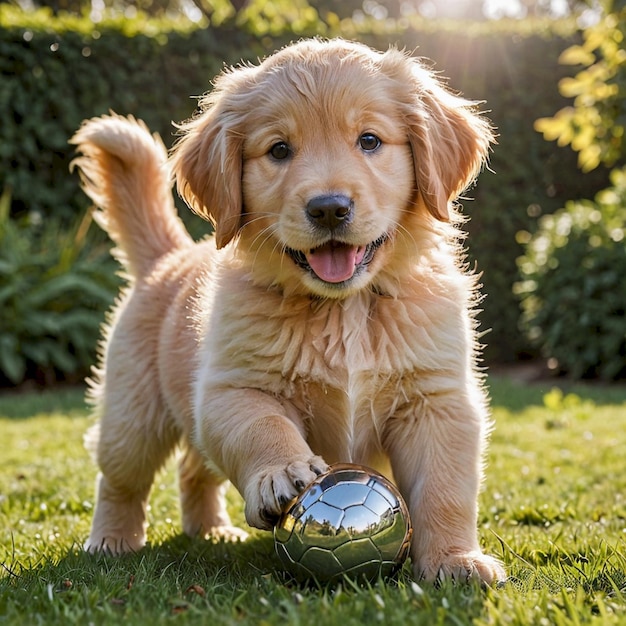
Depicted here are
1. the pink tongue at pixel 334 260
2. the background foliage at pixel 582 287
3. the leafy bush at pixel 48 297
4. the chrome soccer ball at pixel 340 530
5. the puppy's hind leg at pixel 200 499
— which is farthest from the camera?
the background foliage at pixel 582 287

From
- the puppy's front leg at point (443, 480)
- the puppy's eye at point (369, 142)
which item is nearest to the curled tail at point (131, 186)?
the puppy's eye at point (369, 142)

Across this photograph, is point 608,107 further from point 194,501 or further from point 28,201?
point 28,201

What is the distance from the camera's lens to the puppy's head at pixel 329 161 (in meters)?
3.10

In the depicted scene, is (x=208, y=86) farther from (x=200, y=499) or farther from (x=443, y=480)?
(x=443, y=480)

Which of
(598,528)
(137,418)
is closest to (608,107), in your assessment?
(598,528)

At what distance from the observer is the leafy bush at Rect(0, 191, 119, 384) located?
9320 mm

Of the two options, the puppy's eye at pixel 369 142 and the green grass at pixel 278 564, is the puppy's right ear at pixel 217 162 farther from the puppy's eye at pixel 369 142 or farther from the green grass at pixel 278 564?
the green grass at pixel 278 564

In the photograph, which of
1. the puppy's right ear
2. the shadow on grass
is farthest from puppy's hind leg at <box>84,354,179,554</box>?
the shadow on grass

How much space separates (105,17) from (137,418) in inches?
297

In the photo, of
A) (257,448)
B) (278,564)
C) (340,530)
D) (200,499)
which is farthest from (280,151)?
(200,499)

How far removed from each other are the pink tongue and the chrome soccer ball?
0.69 m

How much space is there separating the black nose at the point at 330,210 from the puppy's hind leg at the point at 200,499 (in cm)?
171

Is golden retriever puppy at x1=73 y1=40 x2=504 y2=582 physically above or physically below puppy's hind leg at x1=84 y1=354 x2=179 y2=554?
above

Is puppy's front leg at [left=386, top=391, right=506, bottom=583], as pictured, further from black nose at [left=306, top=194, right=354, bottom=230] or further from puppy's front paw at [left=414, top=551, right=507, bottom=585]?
black nose at [left=306, top=194, right=354, bottom=230]
